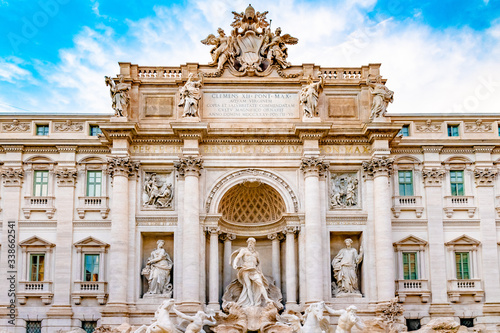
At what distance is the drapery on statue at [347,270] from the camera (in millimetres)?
33406

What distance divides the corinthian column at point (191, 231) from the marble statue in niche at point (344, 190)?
6409 mm

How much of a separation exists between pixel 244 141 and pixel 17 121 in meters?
11.5

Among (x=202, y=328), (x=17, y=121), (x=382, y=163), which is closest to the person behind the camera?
(x=202, y=328)

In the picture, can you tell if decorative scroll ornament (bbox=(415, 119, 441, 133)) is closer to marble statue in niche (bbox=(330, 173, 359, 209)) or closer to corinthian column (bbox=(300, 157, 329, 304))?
marble statue in niche (bbox=(330, 173, 359, 209))

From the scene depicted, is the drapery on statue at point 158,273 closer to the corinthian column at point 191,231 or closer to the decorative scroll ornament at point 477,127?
the corinthian column at point 191,231

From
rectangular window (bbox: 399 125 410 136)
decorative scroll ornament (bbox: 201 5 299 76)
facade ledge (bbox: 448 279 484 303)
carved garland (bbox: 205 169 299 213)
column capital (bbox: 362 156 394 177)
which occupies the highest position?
decorative scroll ornament (bbox: 201 5 299 76)

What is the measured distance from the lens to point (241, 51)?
3575 centimetres

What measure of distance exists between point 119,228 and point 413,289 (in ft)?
45.8

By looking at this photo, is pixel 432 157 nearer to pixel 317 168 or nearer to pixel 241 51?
pixel 317 168

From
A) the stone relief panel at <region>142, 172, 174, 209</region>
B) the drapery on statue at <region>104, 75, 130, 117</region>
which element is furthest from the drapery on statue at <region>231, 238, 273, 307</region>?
the drapery on statue at <region>104, 75, 130, 117</region>

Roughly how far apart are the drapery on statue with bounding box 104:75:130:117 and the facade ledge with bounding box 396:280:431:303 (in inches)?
599

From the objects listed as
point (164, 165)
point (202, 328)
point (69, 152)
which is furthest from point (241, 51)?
point (202, 328)

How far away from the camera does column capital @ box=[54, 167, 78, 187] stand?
115 feet

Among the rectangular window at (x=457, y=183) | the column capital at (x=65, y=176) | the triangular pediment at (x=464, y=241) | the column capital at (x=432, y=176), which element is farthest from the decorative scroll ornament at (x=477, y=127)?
the column capital at (x=65, y=176)
